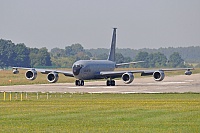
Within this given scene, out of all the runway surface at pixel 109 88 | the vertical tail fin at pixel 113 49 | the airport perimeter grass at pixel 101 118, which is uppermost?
the vertical tail fin at pixel 113 49

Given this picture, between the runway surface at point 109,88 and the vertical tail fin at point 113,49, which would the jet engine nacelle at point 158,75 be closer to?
the runway surface at point 109,88

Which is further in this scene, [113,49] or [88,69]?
[113,49]

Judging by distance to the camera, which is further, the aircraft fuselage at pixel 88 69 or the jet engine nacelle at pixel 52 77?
the jet engine nacelle at pixel 52 77

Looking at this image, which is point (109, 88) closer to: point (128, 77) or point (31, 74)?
point (128, 77)

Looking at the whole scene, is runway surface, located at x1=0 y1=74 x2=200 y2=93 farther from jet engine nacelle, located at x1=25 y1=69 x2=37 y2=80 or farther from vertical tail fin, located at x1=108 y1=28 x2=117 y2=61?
vertical tail fin, located at x1=108 y1=28 x2=117 y2=61

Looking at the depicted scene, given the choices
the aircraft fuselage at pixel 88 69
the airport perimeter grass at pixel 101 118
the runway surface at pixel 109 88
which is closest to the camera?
the airport perimeter grass at pixel 101 118

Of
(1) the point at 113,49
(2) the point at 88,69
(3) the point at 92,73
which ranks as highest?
(1) the point at 113,49

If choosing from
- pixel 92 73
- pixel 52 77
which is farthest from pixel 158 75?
pixel 52 77

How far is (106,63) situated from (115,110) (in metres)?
52.8

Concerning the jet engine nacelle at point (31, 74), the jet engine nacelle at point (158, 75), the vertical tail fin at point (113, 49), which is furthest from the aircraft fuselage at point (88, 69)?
the vertical tail fin at point (113, 49)

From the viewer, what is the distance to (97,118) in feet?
123

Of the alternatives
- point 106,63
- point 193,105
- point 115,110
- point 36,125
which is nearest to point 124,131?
point 36,125

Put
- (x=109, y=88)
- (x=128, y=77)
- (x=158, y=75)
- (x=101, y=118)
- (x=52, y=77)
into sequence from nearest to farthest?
(x=101, y=118) → (x=109, y=88) → (x=128, y=77) → (x=158, y=75) → (x=52, y=77)

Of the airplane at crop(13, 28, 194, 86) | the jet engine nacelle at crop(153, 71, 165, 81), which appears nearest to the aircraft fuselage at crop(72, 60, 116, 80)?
the airplane at crop(13, 28, 194, 86)
